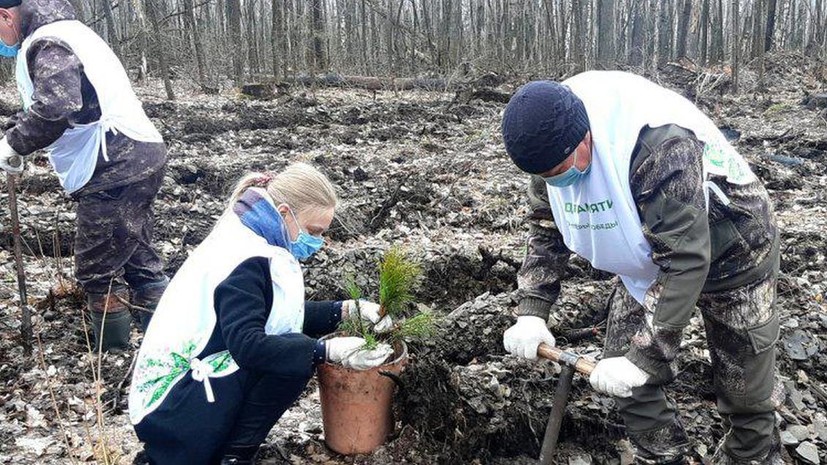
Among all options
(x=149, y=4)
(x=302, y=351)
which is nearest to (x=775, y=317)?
(x=302, y=351)

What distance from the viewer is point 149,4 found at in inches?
522

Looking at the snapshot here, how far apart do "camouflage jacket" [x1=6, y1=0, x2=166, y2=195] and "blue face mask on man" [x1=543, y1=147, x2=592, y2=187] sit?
2.42 meters

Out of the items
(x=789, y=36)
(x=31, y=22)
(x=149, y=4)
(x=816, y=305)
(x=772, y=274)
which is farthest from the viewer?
(x=789, y=36)

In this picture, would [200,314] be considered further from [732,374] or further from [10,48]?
[10,48]

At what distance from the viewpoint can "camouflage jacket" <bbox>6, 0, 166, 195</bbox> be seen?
335 cm

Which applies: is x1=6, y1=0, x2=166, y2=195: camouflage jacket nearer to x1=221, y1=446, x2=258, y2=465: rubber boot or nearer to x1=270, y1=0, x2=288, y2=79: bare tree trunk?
x1=221, y1=446, x2=258, y2=465: rubber boot

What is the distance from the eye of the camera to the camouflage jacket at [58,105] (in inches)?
132

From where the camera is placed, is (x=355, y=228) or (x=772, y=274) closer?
(x=772, y=274)

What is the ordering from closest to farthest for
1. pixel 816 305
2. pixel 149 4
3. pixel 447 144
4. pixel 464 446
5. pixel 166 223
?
pixel 464 446 < pixel 816 305 < pixel 166 223 < pixel 447 144 < pixel 149 4

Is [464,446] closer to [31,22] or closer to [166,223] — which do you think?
[31,22]

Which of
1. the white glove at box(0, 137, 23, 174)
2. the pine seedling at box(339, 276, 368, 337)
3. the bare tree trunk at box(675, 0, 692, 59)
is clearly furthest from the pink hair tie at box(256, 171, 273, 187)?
the bare tree trunk at box(675, 0, 692, 59)

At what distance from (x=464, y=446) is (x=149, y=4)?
12.7 m

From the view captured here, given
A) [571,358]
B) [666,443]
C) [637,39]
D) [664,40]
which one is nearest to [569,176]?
[571,358]

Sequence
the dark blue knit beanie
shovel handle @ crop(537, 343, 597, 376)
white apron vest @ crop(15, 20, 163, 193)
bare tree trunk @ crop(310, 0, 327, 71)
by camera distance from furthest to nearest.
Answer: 1. bare tree trunk @ crop(310, 0, 327, 71)
2. white apron vest @ crop(15, 20, 163, 193)
3. shovel handle @ crop(537, 343, 597, 376)
4. the dark blue knit beanie
